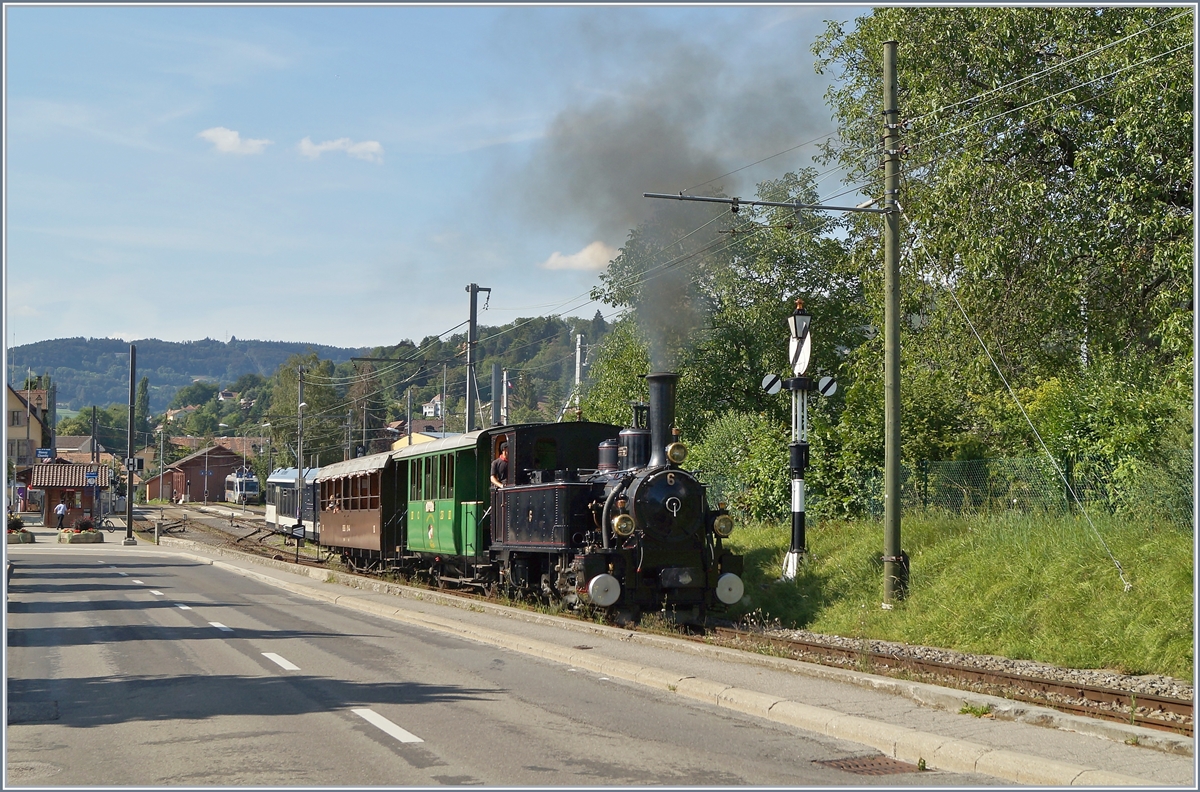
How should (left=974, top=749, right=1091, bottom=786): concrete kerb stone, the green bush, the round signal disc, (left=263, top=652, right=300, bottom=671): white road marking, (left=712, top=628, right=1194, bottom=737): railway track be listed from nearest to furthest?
(left=974, top=749, right=1091, bottom=786): concrete kerb stone, (left=712, top=628, right=1194, bottom=737): railway track, (left=263, top=652, right=300, bottom=671): white road marking, the round signal disc, the green bush

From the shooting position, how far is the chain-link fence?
1470cm

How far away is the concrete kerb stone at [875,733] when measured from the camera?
697 cm

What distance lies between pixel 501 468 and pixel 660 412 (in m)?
3.66

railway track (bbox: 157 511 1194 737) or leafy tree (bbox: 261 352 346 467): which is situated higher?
leafy tree (bbox: 261 352 346 467)

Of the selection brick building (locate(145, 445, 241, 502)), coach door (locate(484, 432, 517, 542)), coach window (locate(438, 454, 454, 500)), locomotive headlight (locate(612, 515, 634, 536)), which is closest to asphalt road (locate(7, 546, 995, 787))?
locomotive headlight (locate(612, 515, 634, 536))

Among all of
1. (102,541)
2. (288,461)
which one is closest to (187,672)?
(102,541)

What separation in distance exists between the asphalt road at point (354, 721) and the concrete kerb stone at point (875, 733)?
18 cm

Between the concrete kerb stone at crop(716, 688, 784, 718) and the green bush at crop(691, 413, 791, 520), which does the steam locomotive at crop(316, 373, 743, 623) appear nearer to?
the green bush at crop(691, 413, 791, 520)

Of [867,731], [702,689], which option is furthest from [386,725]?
[867,731]

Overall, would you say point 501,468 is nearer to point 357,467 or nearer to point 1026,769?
point 357,467

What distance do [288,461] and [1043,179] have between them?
3687 inches

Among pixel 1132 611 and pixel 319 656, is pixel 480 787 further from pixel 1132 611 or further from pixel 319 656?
pixel 1132 611

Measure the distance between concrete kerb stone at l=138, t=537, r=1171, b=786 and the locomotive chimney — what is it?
392 cm

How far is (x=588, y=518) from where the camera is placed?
16953 mm
